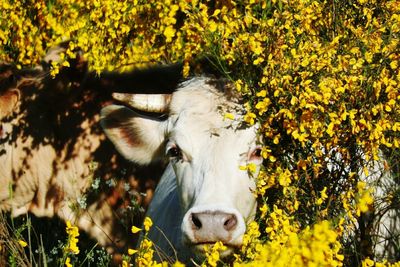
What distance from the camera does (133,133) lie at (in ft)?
20.6

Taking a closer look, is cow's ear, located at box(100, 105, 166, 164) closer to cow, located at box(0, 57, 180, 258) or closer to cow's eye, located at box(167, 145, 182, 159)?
cow's eye, located at box(167, 145, 182, 159)

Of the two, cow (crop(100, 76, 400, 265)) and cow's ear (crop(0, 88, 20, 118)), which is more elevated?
cow (crop(100, 76, 400, 265))

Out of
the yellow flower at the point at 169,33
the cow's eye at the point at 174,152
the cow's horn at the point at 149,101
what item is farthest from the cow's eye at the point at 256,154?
the yellow flower at the point at 169,33

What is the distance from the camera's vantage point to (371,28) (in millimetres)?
5129

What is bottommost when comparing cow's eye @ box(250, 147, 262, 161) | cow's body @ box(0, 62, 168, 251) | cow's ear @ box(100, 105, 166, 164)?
cow's body @ box(0, 62, 168, 251)

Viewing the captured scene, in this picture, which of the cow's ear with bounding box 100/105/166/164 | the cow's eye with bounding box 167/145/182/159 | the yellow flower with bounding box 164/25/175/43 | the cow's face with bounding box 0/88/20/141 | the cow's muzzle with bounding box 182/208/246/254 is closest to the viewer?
the cow's muzzle with bounding box 182/208/246/254

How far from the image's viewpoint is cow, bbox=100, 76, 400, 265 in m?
4.75

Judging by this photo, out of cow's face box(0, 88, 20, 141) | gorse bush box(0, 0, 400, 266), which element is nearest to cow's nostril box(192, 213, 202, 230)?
gorse bush box(0, 0, 400, 266)

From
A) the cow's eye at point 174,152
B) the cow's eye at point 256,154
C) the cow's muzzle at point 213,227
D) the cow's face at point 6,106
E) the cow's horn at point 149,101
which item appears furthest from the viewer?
the cow's face at point 6,106

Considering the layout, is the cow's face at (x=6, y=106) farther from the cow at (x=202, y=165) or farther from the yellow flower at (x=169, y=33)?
the cow at (x=202, y=165)

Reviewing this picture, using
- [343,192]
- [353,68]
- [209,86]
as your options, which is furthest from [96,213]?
[353,68]

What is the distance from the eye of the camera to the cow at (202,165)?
15.6 ft

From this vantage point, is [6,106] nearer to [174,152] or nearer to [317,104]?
[174,152]

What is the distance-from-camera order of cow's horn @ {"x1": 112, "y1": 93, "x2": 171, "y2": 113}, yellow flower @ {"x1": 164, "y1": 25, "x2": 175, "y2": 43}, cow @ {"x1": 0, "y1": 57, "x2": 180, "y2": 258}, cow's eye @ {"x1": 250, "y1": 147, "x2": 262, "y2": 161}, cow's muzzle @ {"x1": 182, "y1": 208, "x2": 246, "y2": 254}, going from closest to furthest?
cow's muzzle @ {"x1": 182, "y1": 208, "x2": 246, "y2": 254}, cow's eye @ {"x1": 250, "y1": 147, "x2": 262, "y2": 161}, cow's horn @ {"x1": 112, "y1": 93, "x2": 171, "y2": 113}, yellow flower @ {"x1": 164, "y1": 25, "x2": 175, "y2": 43}, cow @ {"x1": 0, "y1": 57, "x2": 180, "y2": 258}
